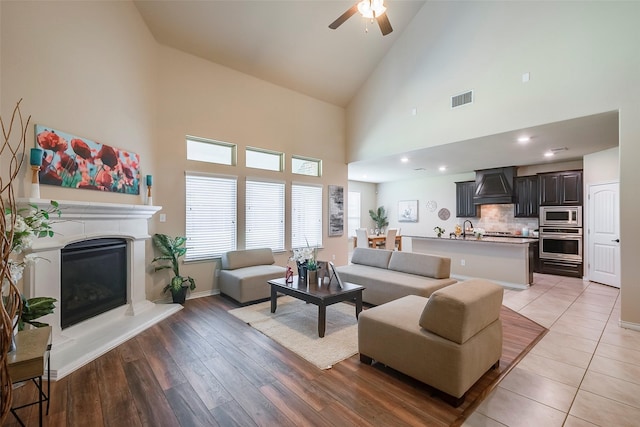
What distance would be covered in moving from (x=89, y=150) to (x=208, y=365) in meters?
2.71

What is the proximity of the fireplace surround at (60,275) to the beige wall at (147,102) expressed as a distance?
25 centimetres

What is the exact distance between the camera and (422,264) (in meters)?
4.26

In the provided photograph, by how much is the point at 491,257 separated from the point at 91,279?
21.4 ft

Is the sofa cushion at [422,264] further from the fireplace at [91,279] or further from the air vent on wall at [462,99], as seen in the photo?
the fireplace at [91,279]

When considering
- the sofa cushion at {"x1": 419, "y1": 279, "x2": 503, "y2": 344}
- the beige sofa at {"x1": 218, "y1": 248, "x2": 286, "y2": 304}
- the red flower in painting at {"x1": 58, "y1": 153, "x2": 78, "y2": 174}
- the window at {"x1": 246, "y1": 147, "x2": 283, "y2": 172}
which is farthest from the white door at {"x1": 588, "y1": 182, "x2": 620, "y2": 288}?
the red flower in painting at {"x1": 58, "y1": 153, "x2": 78, "y2": 174}

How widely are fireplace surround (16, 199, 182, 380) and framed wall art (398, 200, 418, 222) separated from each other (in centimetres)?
772

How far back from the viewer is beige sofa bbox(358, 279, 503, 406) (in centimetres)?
204

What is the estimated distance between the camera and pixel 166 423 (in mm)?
Answer: 1894

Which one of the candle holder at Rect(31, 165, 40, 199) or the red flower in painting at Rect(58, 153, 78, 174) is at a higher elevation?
the red flower in painting at Rect(58, 153, 78, 174)

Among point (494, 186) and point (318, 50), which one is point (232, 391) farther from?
point (494, 186)

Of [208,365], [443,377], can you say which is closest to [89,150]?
[208,365]

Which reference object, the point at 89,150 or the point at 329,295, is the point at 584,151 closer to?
the point at 329,295

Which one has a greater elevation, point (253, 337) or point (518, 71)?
point (518, 71)

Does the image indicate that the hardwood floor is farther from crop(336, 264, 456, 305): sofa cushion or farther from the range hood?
the range hood
